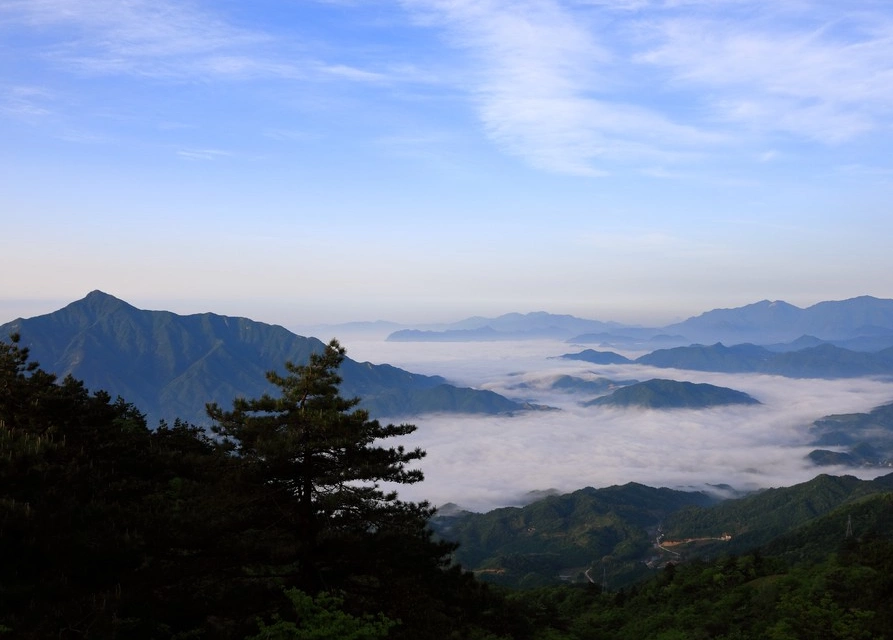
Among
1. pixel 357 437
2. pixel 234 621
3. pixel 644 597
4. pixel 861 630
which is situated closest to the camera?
pixel 234 621

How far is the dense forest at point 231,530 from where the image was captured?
11062 mm

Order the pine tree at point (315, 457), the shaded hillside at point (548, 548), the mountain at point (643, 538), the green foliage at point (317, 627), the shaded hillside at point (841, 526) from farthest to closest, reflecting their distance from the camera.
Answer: the shaded hillside at point (548, 548) < the mountain at point (643, 538) < the shaded hillside at point (841, 526) < the pine tree at point (315, 457) < the green foliage at point (317, 627)

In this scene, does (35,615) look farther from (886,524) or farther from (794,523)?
(794,523)

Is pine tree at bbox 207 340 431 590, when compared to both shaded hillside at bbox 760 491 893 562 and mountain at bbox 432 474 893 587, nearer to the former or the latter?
shaded hillside at bbox 760 491 893 562

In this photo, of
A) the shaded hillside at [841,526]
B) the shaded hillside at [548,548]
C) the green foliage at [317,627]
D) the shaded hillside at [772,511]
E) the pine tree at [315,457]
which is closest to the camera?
the green foliage at [317,627]

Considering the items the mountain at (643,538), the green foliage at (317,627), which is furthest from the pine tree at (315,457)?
the mountain at (643,538)

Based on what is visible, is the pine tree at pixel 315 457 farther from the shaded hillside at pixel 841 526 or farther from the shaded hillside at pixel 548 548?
the shaded hillside at pixel 548 548

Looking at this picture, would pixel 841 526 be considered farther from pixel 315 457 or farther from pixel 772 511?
pixel 315 457

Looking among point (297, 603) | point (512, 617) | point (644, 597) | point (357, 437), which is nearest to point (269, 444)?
point (357, 437)

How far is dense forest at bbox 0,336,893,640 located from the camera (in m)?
11.1

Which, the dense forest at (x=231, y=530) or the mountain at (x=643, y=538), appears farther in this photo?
the mountain at (x=643, y=538)

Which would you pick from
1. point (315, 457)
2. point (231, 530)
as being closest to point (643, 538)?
point (315, 457)

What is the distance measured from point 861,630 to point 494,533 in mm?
182816

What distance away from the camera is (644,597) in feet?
173
